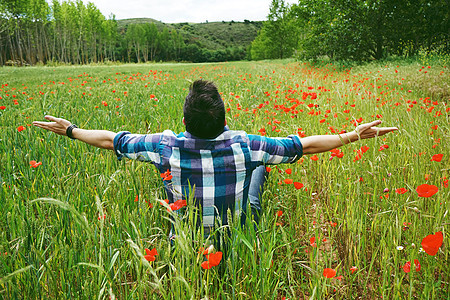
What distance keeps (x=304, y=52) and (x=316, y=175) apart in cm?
1676

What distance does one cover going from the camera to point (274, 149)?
5.55 feet

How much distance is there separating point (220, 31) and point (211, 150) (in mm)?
172654

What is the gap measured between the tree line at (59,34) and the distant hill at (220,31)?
5456 cm

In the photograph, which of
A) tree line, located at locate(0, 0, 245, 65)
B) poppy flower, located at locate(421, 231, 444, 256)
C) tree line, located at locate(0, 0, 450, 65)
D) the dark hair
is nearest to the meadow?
poppy flower, located at locate(421, 231, 444, 256)

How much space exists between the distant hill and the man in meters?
134

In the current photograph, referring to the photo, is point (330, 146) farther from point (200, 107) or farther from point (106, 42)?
point (106, 42)

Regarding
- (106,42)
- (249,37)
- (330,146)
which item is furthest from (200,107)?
(249,37)

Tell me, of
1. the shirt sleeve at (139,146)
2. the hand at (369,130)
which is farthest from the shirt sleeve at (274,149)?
the shirt sleeve at (139,146)

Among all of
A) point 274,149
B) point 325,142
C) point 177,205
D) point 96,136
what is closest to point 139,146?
point 96,136

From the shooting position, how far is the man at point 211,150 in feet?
5.14

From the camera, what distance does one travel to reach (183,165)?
1600 millimetres

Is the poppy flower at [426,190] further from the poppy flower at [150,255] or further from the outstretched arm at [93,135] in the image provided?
the outstretched arm at [93,135]

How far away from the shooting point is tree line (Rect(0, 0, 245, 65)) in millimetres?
42391

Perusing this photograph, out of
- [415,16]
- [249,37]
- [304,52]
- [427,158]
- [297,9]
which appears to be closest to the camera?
[427,158]
